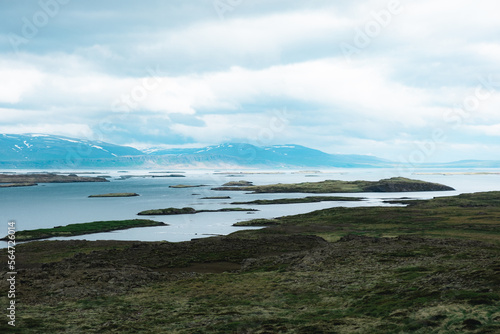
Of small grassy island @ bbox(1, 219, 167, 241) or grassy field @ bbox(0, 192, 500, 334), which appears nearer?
grassy field @ bbox(0, 192, 500, 334)

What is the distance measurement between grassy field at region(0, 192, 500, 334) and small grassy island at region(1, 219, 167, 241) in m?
19.1

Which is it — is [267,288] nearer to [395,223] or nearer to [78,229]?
[395,223]

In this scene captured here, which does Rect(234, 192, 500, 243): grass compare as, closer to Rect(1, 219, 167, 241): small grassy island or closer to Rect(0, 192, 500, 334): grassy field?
Rect(0, 192, 500, 334): grassy field

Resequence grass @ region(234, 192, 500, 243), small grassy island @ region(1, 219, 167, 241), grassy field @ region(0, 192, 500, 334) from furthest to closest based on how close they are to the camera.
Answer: small grassy island @ region(1, 219, 167, 241) < grass @ region(234, 192, 500, 243) < grassy field @ region(0, 192, 500, 334)

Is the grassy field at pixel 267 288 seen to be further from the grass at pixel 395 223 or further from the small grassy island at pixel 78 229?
the small grassy island at pixel 78 229

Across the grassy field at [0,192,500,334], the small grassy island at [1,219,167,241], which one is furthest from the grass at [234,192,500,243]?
the small grassy island at [1,219,167,241]

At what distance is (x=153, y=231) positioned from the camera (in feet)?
290

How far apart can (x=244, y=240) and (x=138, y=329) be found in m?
38.4

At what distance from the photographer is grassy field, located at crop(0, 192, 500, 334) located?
83.4 ft

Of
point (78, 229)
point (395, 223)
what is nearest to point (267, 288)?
point (395, 223)

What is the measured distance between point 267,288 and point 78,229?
204ft

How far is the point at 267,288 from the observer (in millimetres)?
35719

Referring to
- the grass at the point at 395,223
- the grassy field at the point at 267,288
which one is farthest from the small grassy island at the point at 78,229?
the grass at the point at 395,223

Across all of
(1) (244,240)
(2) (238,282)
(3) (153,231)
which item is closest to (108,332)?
(2) (238,282)
